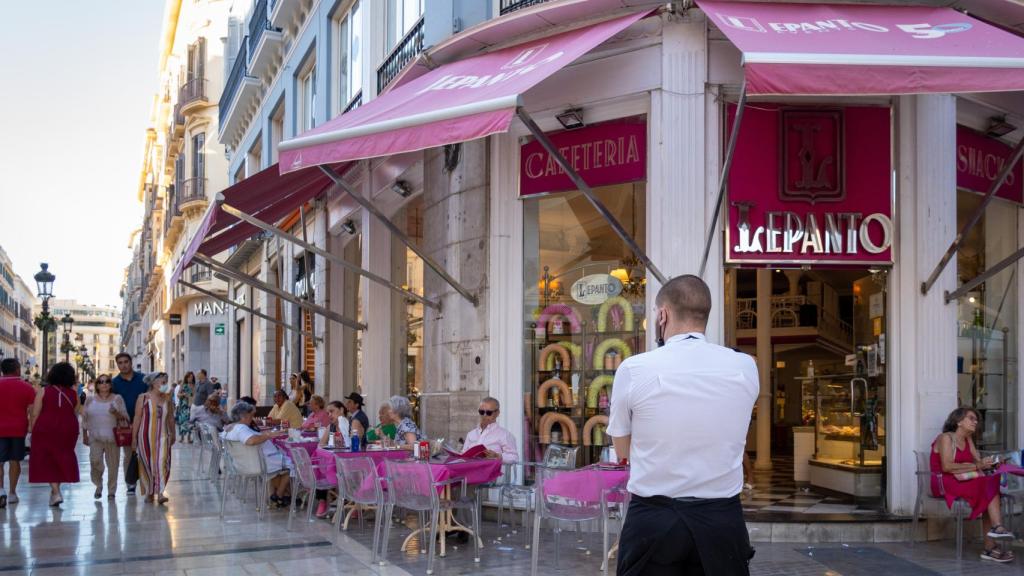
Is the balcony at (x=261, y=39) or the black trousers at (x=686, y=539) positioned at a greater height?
the balcony at (x=261, y=39)

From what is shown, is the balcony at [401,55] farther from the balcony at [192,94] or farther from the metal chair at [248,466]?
the balcony at [192,94]

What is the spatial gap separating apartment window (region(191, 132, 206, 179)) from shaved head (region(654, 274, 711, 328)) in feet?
122

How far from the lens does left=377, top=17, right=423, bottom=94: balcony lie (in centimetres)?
1301

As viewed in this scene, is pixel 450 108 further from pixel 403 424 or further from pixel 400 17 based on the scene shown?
pixel 400 17

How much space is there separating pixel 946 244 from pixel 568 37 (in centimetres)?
415

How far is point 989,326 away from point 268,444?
820 cm

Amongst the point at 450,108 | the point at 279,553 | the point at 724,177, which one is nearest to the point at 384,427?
the point at 279,553

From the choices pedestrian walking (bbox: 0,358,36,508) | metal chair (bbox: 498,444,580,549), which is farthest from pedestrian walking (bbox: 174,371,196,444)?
metal chair (bbox: 498,444,580,549)

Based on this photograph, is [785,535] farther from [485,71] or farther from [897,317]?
[485,71]

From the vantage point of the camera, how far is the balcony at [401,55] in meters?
13.0

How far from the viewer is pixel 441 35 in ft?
39.0

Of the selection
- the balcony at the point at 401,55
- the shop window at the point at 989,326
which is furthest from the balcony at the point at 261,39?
the shop window at the point at 989,326

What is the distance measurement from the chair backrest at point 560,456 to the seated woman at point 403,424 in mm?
1407

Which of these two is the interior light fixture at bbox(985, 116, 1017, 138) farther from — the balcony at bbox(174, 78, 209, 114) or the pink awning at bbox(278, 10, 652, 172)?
the balcony at bbox(174, 78, 209, 114)
